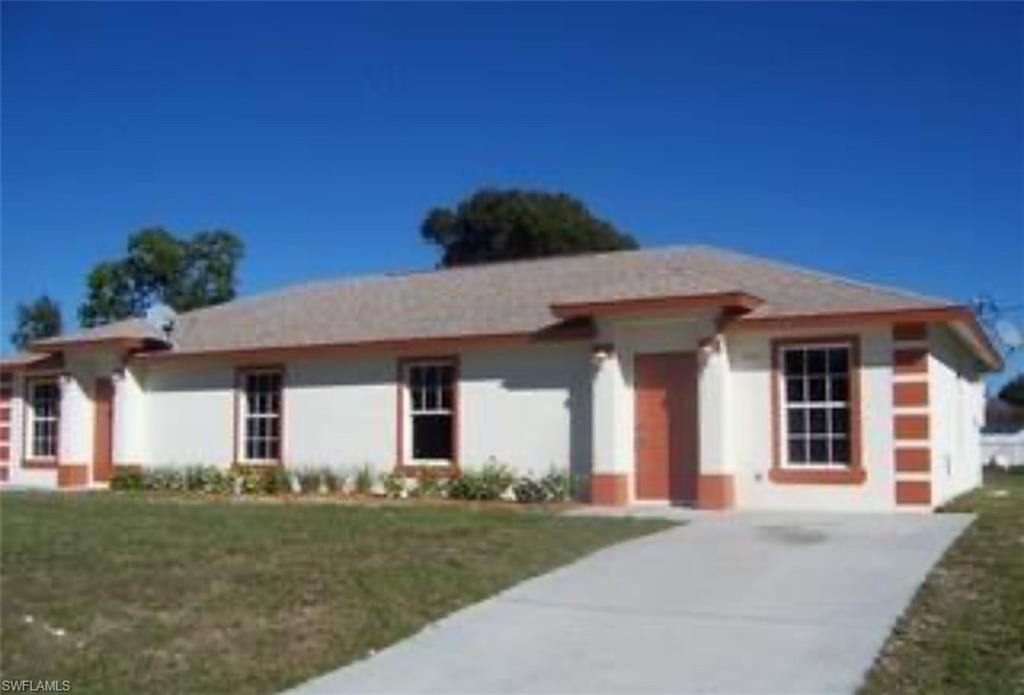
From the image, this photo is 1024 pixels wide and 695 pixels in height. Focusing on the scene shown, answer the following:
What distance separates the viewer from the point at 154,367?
2800cm

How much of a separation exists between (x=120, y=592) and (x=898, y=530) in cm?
947

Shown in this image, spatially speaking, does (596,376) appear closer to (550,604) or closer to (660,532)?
(660,532)

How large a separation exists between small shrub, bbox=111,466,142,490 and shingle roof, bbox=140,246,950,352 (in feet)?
8.68

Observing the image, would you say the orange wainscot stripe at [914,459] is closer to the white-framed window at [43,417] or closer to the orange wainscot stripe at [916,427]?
the orange wainscot stripe at [916,427]

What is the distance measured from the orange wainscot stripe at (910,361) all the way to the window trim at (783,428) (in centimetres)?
56

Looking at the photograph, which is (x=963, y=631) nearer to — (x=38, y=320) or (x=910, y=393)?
(x=910, y=393)

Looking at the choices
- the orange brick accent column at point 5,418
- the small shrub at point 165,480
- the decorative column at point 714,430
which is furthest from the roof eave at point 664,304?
the orange brick accent column at point 5,418

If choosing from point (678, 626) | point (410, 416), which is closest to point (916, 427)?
point (410, 416)

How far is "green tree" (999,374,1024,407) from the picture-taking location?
265ft

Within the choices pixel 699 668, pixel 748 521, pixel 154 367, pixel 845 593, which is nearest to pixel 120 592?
pixel 699 668

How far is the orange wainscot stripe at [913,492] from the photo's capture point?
19156 millimetres

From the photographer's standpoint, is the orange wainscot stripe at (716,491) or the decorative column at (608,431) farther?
the decorative column at (608,431)

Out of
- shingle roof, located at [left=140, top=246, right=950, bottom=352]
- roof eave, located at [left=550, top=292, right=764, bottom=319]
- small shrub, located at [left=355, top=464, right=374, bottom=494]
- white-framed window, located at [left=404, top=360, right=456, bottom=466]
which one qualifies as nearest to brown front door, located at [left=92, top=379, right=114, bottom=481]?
shingle roof, located at [left=140, top=246, right=950, bottom=352]

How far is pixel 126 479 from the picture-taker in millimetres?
27250
